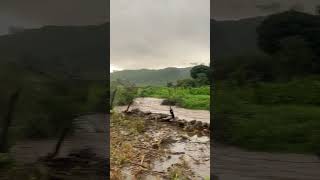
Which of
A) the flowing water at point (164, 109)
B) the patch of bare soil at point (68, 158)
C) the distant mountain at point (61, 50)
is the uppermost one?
the distant mountain at point (61, 50)

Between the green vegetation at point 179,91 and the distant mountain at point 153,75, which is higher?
the distant mountain at point 153,75

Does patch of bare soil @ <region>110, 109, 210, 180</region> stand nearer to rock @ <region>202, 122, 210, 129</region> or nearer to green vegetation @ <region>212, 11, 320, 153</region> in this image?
rock @ <region>202, 122, 210, 129</region>

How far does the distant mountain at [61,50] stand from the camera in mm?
2369

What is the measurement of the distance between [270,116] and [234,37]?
0.44 metres

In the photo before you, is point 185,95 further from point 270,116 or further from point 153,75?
point 270,116

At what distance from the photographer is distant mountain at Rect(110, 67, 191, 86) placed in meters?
2.56

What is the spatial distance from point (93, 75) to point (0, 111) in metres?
0.53

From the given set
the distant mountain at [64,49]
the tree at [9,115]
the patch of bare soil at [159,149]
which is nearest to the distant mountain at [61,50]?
the distant mountain at [64,49]

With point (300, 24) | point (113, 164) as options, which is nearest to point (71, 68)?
point (113, 164)

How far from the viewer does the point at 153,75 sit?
259 cm

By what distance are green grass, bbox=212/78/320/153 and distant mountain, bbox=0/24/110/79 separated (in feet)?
2.17

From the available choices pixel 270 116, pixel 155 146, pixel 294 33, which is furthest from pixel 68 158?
pixel 294 33

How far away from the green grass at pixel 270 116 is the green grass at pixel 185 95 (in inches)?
9.0

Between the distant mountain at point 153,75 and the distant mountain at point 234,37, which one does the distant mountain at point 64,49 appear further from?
the distant mountain at point 153,75
